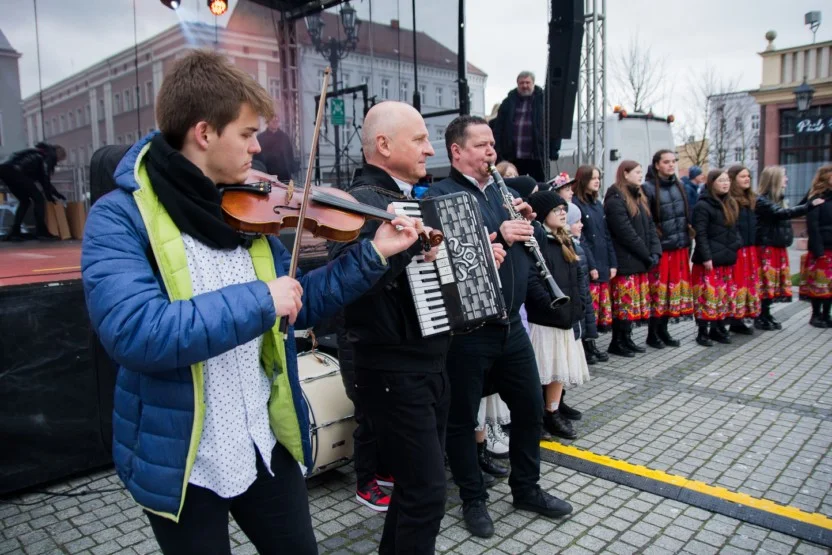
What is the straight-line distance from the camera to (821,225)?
8.07m

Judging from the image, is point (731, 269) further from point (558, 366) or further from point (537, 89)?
point (558, 366)

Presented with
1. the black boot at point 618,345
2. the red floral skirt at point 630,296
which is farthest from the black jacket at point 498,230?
the black boot at point 618,345

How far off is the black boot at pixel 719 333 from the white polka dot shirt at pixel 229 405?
6.98 m

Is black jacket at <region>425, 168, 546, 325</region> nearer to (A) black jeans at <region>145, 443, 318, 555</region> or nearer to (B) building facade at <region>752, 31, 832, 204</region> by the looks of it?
(A) black jeans at <region>145, 443, 318, 555</region>

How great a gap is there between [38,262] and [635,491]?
14.2ft

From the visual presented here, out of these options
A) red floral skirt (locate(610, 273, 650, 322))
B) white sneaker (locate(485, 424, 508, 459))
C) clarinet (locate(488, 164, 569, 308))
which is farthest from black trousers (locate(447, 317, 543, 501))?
red floral skirt (locate(610, 273, 650, 322))

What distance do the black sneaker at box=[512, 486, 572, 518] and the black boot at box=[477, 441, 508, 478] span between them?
0.46 m

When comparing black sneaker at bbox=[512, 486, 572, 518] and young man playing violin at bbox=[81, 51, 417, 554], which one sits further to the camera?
black sneaker at bbox=[512, 486, 572, 518]

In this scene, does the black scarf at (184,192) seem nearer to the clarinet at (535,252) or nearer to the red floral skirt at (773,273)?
the clarinet at (535,252)

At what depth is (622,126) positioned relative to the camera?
11.9 meters

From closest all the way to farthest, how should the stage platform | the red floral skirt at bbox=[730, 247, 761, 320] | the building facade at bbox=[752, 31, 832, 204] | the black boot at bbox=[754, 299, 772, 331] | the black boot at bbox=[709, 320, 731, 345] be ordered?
1. the stage platform
2. the black boot at bbox=[709, 320, 731, 345]
3. the red floral skirt at bbox=[730, 247, 761, 320]
4. the black boot at bbox=[754, 299, 772, 331]
5. the building facade at bbox=[752, 31, 832, 204]

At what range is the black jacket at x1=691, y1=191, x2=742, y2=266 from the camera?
716 cm

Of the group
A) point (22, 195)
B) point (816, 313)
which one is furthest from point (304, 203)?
point (816, 313)

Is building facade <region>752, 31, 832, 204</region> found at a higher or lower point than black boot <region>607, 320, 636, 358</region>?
higher
